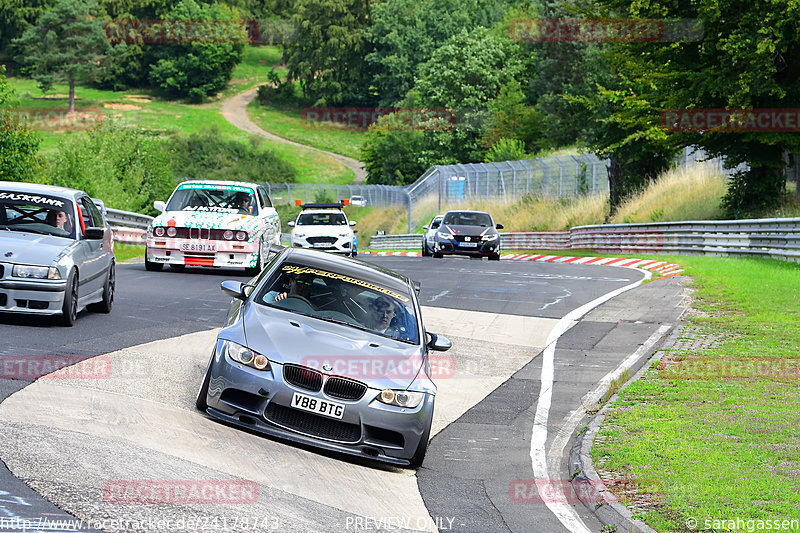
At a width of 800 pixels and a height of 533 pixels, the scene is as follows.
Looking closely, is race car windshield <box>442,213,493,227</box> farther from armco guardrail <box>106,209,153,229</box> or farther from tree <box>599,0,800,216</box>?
armco guardrail <box>106,209,153,229</box>

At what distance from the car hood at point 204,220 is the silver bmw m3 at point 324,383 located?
11.5 meters

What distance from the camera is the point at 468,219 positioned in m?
33.1

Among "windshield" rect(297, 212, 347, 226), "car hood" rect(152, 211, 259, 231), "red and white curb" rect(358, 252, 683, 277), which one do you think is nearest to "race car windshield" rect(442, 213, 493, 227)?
"red and white curb" rect(358, 252, 683, 277)

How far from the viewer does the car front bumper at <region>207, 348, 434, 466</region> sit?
7.80 m

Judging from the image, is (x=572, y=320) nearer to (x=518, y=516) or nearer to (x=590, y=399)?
(x=590, y=399)

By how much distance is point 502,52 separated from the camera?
288ft

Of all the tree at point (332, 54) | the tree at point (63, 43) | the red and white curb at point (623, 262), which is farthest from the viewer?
the tree at point (332, 54)

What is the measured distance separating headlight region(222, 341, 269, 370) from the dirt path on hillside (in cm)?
10241

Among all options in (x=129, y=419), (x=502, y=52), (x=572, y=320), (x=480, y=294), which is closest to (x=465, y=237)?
(x=480, y=294)

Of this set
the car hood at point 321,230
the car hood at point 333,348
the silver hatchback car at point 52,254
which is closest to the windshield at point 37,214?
the silver hatchback car at point 52,254

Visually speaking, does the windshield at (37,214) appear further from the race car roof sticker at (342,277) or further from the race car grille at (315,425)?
the race car grille at (315,425)

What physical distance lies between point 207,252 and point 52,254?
8426 mm

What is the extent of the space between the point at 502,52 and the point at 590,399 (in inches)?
3129

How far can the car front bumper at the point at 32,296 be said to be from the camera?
11602mm
